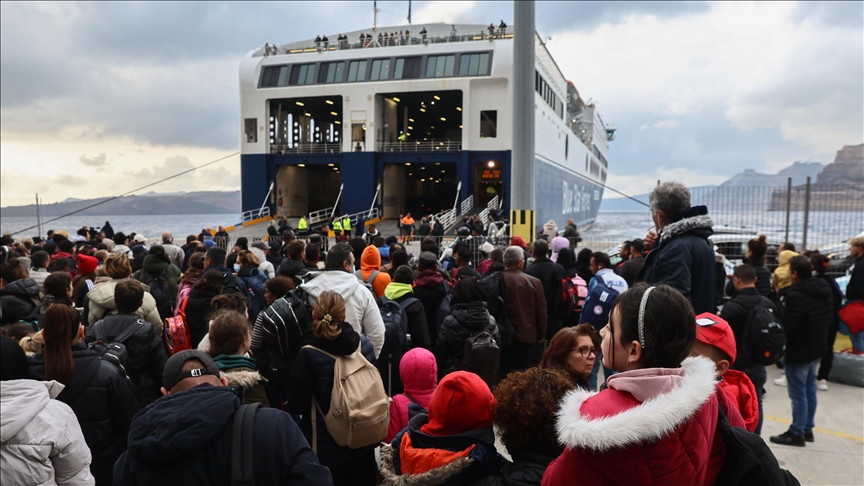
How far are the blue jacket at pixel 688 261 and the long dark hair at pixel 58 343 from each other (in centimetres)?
362

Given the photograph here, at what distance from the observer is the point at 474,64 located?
27.7m

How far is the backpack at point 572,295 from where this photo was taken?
641 centimetres

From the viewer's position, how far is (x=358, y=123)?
96.0 ft

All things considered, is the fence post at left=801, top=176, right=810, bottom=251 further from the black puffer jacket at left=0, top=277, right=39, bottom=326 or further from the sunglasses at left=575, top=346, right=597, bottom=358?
the black puffer jacket at left=0, top=277, right=39, bottom=326

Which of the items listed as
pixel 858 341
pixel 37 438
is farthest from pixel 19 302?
pixel 858 341

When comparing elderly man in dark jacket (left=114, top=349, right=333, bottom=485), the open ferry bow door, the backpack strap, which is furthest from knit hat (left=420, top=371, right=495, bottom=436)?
the open ferry bow door

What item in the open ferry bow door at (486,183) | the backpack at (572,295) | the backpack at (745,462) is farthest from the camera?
the open ferry bow door at (486,183)

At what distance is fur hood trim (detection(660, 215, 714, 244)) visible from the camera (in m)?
3.34

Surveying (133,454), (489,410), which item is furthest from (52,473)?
(489,410)

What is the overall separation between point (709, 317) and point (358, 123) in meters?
28.3

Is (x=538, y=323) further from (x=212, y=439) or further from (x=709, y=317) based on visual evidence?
(x=212, y=439)

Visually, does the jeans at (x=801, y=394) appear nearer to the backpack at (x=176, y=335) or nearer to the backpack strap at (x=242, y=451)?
the backpack strap at (x=242, y=451)

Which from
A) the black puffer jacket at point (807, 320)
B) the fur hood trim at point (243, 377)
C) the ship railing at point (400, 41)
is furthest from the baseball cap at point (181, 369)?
the ship railing at point (400, 41)

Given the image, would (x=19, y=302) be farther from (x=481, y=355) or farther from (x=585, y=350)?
(x=585, y=350)
